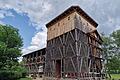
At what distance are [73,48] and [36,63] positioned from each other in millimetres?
22767

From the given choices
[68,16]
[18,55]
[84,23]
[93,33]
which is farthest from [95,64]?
[18,55]

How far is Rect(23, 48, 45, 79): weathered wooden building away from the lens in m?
44.9

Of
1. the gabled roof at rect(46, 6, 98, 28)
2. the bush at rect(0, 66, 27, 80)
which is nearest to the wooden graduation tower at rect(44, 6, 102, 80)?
the gabled roof at rect(46, 6, 98, 28)

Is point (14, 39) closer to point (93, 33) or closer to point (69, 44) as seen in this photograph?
point (69, 44)

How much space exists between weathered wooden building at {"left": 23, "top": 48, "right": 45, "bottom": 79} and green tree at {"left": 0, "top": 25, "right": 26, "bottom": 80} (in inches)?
501

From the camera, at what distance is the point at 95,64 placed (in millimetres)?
33750

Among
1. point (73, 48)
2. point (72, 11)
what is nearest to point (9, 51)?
point (73, 48)

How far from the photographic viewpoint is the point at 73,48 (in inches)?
1110

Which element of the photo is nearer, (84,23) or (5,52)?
(5,52)

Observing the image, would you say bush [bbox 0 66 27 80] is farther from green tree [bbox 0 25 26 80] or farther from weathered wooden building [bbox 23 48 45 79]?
weathered wooden building [bbox 23 48 45 79]

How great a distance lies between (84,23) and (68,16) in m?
3.50

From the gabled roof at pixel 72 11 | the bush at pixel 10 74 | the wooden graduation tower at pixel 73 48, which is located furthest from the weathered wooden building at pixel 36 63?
the gabled roof at pixel 72 11

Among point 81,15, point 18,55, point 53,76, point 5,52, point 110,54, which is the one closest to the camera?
point 5,52

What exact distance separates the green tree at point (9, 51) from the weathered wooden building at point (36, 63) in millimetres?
12713
